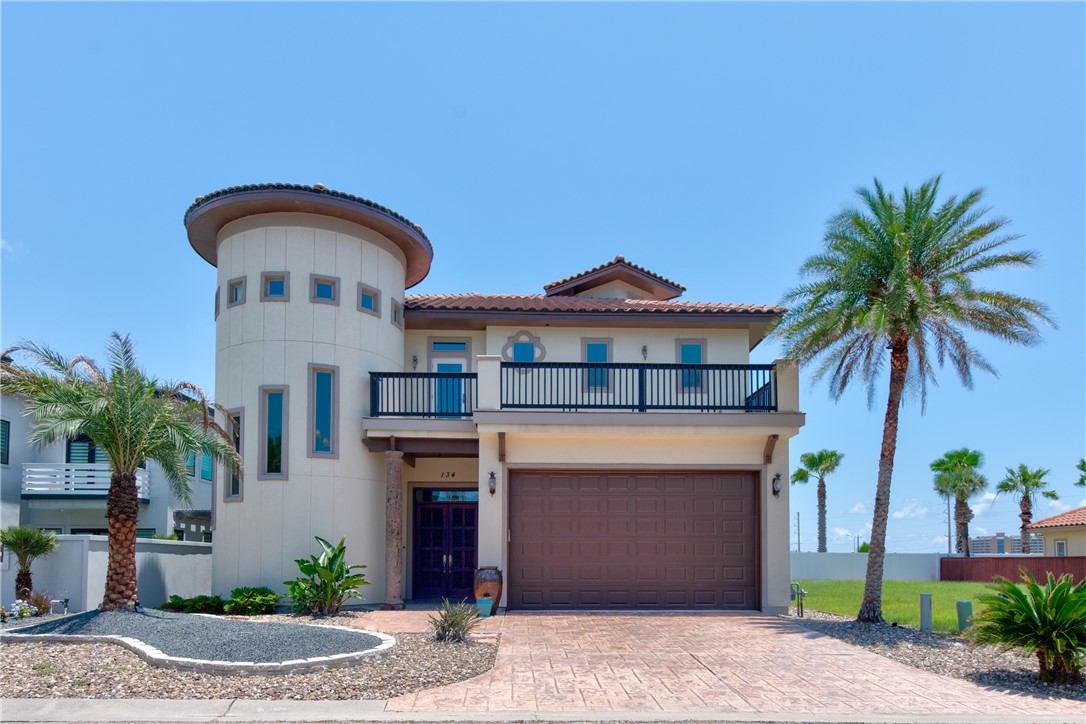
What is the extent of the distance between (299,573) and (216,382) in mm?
4240

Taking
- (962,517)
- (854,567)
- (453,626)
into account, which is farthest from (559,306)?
(962,517)

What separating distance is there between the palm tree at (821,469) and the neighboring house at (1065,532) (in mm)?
12230

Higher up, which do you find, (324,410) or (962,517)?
(324,410)

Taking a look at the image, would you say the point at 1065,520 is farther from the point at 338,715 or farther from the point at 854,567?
the point at 338,715

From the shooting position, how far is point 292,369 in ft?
57.1

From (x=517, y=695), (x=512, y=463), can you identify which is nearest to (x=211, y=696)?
(x=517, y=695)

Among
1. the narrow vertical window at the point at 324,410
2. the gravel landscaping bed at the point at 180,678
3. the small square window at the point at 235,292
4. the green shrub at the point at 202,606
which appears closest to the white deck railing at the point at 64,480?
the small square window at the point at 235,292

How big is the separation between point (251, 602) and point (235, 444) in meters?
3.09

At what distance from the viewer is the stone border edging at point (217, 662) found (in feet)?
32.6

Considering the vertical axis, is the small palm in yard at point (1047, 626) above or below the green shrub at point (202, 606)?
above

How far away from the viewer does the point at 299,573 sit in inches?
664

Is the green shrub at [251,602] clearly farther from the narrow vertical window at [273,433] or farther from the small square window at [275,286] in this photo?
the small square window at [275,286]

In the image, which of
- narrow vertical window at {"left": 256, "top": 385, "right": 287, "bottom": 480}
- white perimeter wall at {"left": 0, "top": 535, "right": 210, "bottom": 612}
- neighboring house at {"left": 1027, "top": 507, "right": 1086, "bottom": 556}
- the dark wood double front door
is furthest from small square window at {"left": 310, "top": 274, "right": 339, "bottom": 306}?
neighboring house at {"left": 1027, "top": 507, "right": 1086, "bottom": 556}

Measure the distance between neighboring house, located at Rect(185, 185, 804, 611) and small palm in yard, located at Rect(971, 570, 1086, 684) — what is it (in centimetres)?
686
